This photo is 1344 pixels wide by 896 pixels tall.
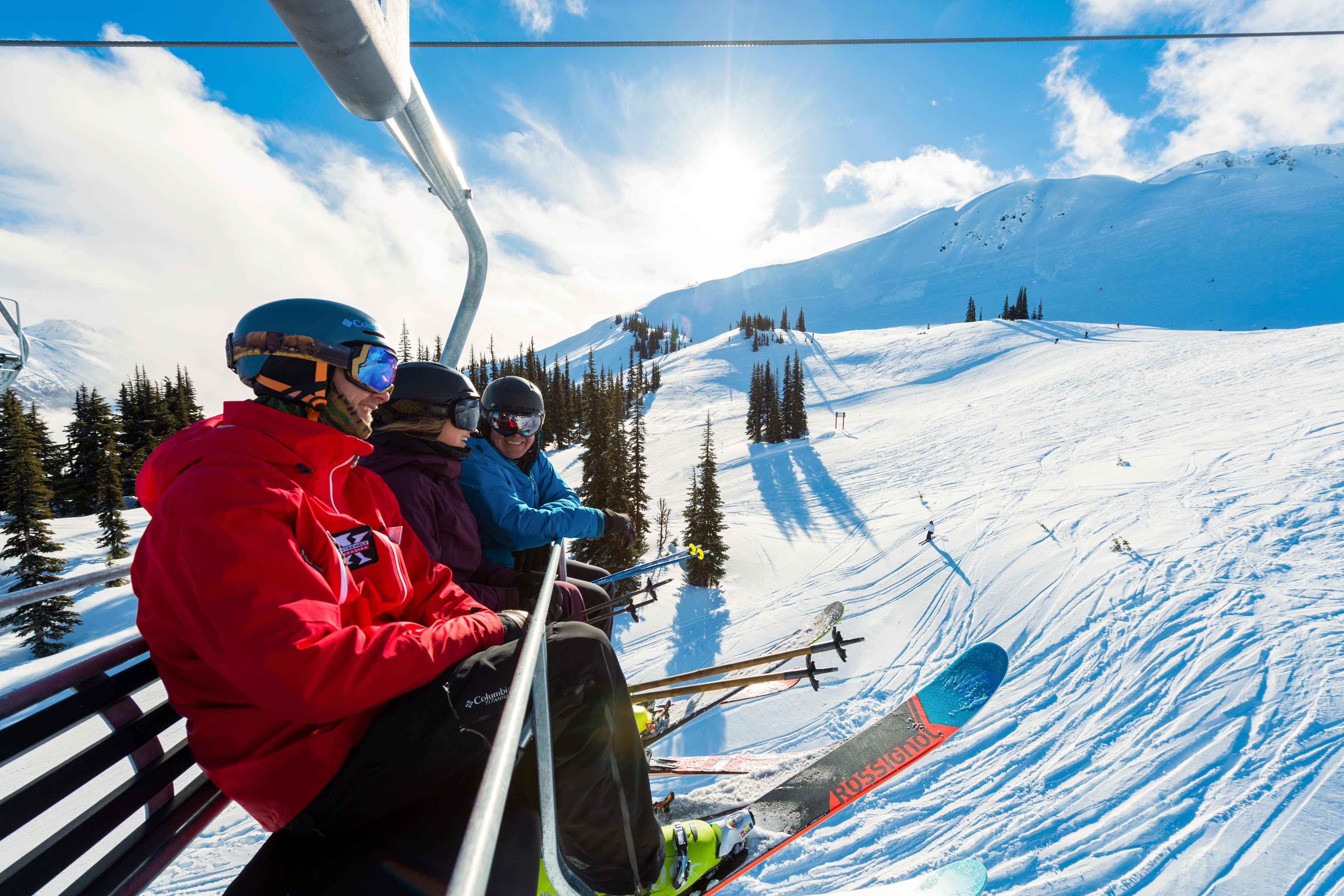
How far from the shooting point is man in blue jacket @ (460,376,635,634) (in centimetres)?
389

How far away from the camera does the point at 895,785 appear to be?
6.27 m

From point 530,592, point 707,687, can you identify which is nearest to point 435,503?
point 530,592

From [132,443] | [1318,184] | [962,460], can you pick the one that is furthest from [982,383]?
[1318,184]

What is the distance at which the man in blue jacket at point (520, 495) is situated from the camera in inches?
153

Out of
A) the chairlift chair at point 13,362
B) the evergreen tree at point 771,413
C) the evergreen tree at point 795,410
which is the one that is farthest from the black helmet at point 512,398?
the evergreen tree at point 795,410

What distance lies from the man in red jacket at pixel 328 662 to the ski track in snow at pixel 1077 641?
1.58m

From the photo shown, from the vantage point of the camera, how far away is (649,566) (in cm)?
530

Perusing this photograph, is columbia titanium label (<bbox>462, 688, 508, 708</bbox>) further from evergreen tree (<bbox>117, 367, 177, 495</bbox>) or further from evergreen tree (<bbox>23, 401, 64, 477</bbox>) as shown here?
evergreen tree (<bbox>117, 367, 177, 495</bbox>)

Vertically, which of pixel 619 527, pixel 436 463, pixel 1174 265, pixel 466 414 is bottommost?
pixel 619 527

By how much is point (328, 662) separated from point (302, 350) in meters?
1.31

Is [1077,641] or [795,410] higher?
[795,410]

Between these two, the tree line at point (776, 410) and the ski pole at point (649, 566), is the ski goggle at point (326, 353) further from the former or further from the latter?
the tree line at point (776, 410)

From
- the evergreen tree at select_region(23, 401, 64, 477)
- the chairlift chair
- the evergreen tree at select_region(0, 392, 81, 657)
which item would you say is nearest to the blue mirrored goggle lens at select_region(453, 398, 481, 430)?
the chairlift chair

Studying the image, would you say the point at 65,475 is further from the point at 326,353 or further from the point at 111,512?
the point at 326,353
